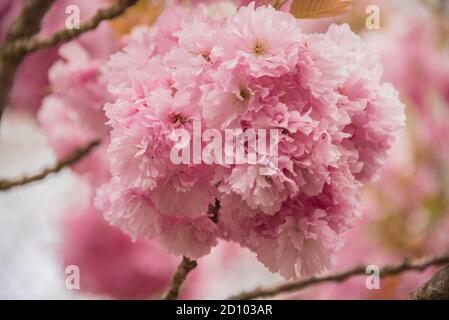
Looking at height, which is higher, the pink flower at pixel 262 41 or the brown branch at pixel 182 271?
the pink flower at pixel 262 41

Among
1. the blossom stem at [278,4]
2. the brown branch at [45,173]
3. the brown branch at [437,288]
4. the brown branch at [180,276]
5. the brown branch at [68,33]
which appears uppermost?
the brown branch at [68,33]

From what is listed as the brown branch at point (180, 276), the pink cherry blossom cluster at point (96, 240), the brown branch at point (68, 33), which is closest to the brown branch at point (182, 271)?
the brown branch at point (180, 276)

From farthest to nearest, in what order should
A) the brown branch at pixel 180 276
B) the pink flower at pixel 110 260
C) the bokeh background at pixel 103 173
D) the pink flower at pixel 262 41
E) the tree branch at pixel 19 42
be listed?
the pink flower at pixel 110 260
the bokeh background at pixel 103 173
the tree branch at pixel 19 42
the brown branch at pixel 180 276
the pink flower at pixel 262 41

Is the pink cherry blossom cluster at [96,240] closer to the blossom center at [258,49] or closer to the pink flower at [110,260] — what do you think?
the pink flower at [110,260]

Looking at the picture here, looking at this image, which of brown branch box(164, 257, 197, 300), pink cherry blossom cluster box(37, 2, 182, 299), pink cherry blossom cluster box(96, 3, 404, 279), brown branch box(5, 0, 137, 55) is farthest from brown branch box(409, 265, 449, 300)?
pink cherry blossom cluster box(37, 2, 182, 299)

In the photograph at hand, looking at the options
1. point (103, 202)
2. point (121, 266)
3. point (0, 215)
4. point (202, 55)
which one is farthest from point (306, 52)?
point (0, 215)
